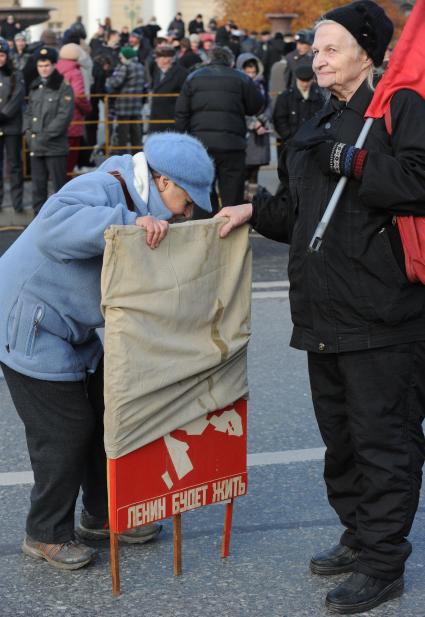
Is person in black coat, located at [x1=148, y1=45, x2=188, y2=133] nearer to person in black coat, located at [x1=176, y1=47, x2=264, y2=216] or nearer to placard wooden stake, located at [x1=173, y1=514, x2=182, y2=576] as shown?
person in black coat, located at [x1=176, y1=47, x2=264, y2=216]

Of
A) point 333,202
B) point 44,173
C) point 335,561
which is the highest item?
point 333,202

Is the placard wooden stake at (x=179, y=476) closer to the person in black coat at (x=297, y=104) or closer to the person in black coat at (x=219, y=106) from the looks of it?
the person in black coat at (x=219, y=106)

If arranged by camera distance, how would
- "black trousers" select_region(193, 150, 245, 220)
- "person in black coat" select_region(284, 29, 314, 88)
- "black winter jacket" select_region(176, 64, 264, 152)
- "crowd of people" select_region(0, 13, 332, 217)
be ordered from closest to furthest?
→ "black winter jacket" select_region(176, 64, 264, 152) < "crowd of people" select_region(0, 13, 332, 217) < "black trousers" select_region(193, 150, 245, 220) < "person in black coat" select_region(284, 29, 314, 88)

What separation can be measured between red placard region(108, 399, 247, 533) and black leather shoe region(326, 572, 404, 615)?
20.6 inches

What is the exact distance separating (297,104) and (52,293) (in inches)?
347

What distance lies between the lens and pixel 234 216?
12.8ft

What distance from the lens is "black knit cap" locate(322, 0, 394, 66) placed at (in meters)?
3.61

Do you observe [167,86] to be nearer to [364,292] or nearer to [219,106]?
[219,106]

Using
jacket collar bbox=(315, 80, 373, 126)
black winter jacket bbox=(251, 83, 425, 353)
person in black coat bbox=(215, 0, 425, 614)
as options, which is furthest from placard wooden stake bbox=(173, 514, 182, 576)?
jacket collar bbox=(315, 80, 373, 126)

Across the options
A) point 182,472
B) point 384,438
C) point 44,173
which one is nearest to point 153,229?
point 182,472

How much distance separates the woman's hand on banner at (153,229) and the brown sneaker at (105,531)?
1199 millimetres

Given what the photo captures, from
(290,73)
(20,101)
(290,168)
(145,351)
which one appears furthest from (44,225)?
(290,73)

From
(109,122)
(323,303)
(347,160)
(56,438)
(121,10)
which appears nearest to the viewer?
(347,160)

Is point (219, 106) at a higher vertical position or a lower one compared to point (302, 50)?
higher
